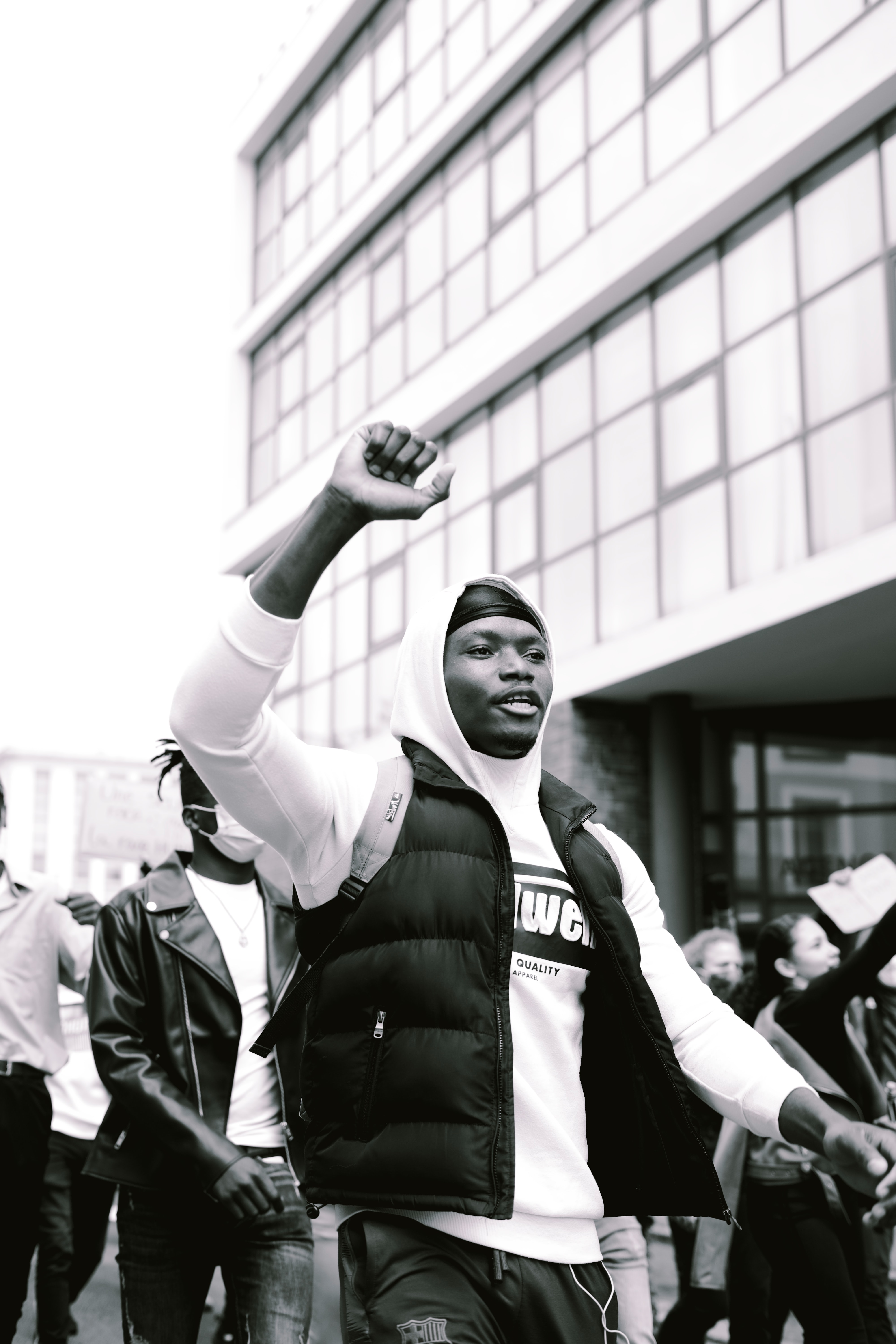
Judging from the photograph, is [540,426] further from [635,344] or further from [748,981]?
[748,981]

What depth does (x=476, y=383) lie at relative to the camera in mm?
19203

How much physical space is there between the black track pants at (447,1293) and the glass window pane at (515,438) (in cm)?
1614

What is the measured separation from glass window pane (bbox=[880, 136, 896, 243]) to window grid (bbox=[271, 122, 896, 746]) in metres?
0.08

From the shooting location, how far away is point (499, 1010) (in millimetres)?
2623

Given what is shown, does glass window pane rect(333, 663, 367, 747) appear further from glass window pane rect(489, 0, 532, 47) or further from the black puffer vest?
the black puffer vest

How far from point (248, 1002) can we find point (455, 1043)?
6.48 feet

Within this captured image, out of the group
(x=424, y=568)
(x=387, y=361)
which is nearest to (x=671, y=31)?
(x=387, y=361)

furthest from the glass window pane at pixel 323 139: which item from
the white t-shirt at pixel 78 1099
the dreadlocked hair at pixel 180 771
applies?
the dreadlocked hair at pixel 180 771

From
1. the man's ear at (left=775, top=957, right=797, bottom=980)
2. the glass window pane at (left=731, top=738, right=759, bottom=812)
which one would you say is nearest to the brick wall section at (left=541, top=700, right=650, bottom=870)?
the glass window pane at (left=731, top=738, right=759, bottom=812)

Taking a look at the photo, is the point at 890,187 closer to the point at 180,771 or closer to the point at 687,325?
the point at 687,325

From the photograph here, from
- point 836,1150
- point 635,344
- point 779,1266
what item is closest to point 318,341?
point 635,344

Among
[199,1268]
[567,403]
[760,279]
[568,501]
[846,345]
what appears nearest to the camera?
[199,1268]

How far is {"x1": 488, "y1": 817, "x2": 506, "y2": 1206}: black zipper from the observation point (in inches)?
99.4

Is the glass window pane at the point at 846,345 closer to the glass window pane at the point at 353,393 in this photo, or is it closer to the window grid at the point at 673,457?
the window grid at the point at 673,457
